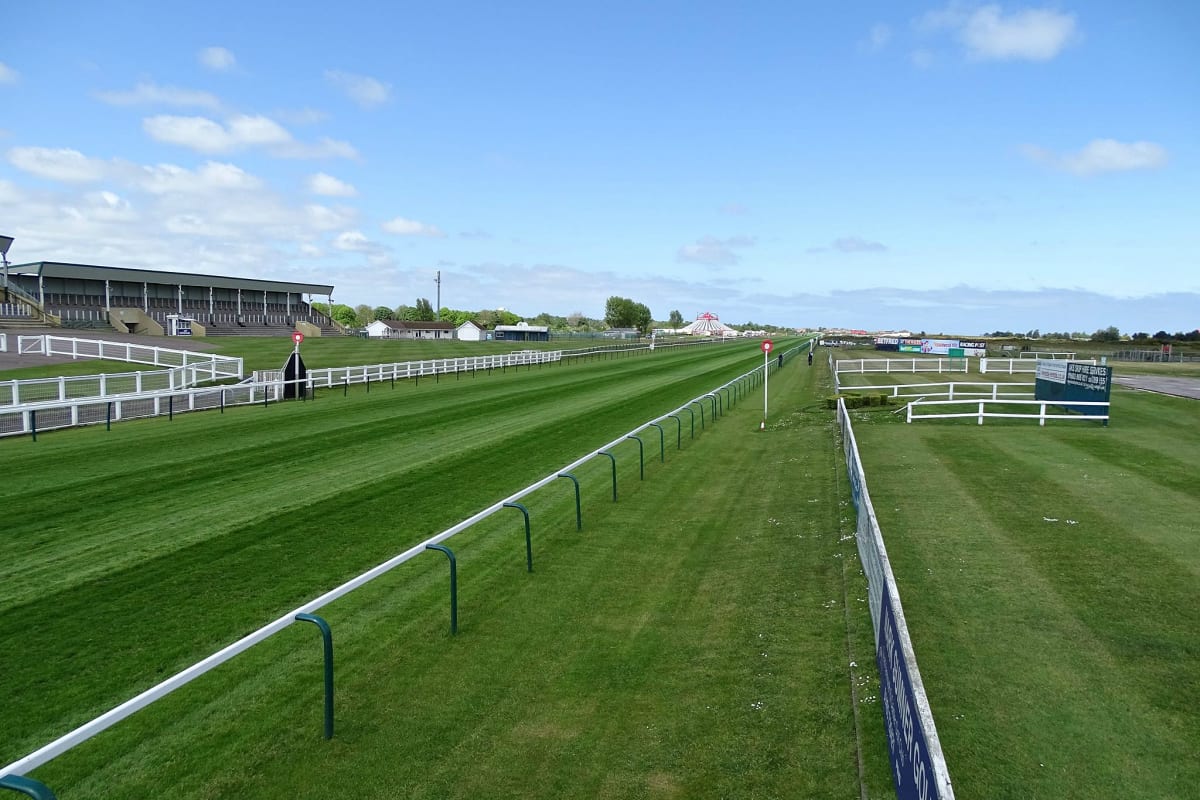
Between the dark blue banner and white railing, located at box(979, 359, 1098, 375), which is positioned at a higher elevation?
white railing, located at box(979, 359, 1098, 375)

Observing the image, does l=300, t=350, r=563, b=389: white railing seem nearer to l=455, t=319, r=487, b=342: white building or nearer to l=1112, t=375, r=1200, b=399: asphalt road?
l=1112, t=375, r=1200, b=399: asphalt road

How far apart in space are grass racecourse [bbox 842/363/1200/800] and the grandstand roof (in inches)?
2976

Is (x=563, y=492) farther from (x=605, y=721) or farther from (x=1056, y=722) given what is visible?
(x=1056, y=722)

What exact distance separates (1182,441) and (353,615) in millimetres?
20671

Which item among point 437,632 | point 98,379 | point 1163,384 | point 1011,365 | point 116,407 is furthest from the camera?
point 1011,365

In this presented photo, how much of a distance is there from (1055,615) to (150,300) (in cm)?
8539

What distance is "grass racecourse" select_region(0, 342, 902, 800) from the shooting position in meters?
5.36

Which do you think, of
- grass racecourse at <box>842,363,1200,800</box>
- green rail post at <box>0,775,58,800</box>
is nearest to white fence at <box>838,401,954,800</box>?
grass racecourse at <box>842,363,1200,800</box>

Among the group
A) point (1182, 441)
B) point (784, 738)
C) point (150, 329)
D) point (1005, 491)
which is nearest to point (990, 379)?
point (1182, 441)

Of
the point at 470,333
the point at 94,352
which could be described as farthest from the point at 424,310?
the point at 94,352

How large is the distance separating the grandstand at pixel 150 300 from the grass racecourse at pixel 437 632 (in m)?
54.0

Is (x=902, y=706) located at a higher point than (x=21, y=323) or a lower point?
lower

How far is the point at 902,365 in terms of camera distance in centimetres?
5256

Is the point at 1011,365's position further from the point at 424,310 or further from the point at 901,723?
the point at 424,310
